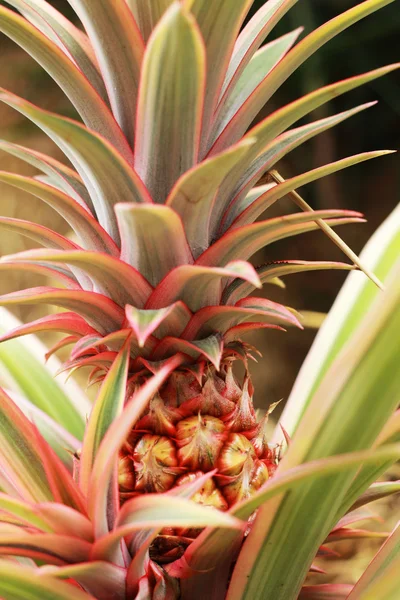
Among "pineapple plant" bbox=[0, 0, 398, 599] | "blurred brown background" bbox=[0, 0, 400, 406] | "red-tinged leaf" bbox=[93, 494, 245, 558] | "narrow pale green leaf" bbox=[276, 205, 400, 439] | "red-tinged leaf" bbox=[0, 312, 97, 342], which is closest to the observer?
"red-tinged leaf" bbox=[93, 494, 245, 558]

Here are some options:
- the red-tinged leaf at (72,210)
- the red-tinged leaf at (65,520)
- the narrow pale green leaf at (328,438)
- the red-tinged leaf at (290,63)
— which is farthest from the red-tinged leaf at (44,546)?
the red-tinged leaf at (290,63)

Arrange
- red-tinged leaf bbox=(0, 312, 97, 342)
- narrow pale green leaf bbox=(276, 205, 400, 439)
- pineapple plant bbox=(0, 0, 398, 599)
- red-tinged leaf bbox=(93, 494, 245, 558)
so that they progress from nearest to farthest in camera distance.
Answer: red-tinged leaf bbox=(93, 494, 245, 558)
pineapple plant bbox=(0, 0, 398, 599)
red-tinged leaf bbox=(0, 312, 97, 342)
narrow pale green leaf bbox=(276, 205, 400, 439)

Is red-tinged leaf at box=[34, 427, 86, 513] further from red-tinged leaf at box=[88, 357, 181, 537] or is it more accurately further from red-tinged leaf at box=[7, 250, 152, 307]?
red-tinged leaf at box=[7, 250, 152, 307]

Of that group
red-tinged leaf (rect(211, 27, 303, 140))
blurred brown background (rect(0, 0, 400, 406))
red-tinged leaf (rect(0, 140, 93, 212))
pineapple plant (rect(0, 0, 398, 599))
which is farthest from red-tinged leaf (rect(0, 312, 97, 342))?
blurred brown background (rect(0, 0, 400, 406))

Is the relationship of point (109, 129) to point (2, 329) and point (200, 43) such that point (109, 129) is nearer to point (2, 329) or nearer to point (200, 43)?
point (200, 43)

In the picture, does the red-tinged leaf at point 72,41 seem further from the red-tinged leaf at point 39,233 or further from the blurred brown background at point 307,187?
the blurred brown background at point 307,187

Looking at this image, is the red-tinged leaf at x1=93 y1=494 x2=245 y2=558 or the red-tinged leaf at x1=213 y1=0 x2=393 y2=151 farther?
the red-tinged leaf at x1=213 y1=0 x2=393 y2=151
